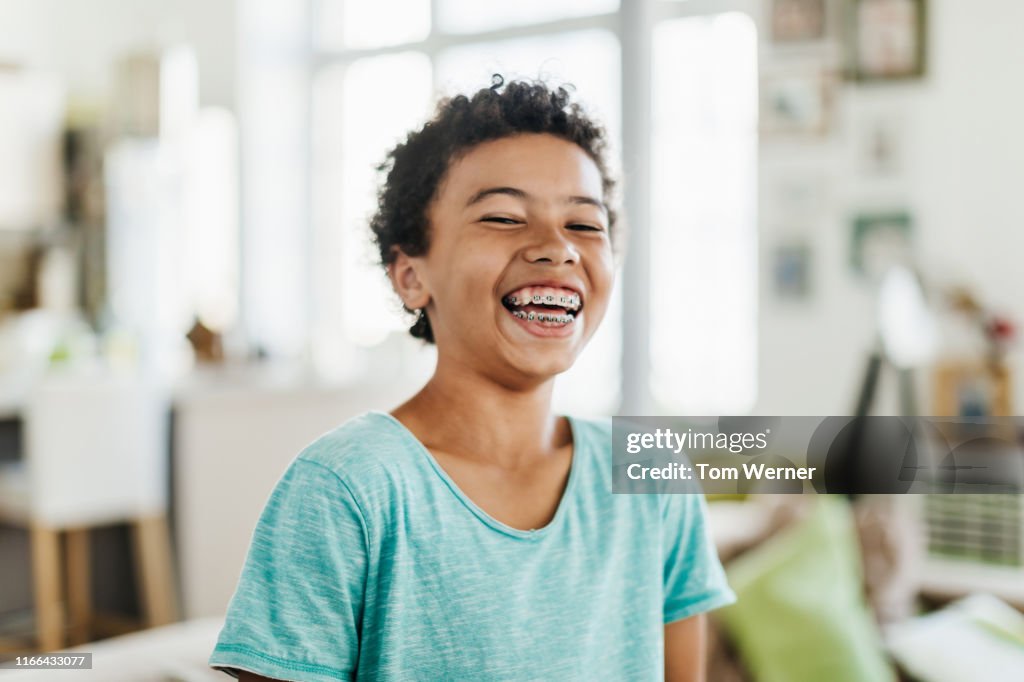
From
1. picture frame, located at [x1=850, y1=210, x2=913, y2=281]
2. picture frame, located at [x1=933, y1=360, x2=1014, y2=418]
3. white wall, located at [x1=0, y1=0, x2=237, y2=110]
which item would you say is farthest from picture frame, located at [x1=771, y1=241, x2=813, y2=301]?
white wall, located at [x1=0, y1=0, x2=237, y2=110]

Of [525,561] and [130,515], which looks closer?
[525,561]

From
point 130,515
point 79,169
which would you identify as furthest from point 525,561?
point 79,169

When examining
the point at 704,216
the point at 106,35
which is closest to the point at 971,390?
the point at 704,216

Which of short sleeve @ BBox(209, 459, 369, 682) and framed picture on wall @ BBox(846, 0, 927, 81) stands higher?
framed picture on wall @ BBox(846, 0, 927, 81)

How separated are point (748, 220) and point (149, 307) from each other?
2464 millimetres

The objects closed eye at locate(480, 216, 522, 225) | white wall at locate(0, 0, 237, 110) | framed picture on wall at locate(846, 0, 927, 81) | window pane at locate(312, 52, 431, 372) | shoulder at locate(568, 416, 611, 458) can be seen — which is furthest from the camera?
window pane at locate(312, 52, 431, 372)

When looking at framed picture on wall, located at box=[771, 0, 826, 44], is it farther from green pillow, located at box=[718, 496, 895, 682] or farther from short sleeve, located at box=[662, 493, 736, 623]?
short sleeve, located at box=[662, 493, 736, 623]

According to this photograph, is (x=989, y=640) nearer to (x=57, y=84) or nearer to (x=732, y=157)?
(x=732, y=157)

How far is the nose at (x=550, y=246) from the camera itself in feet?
2.64

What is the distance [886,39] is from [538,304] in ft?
8.32

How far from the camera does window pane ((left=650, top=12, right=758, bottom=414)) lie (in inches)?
137

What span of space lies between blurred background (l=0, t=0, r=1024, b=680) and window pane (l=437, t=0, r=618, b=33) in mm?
17

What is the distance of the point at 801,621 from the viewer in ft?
5.24

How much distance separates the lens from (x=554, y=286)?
808 millimetres
